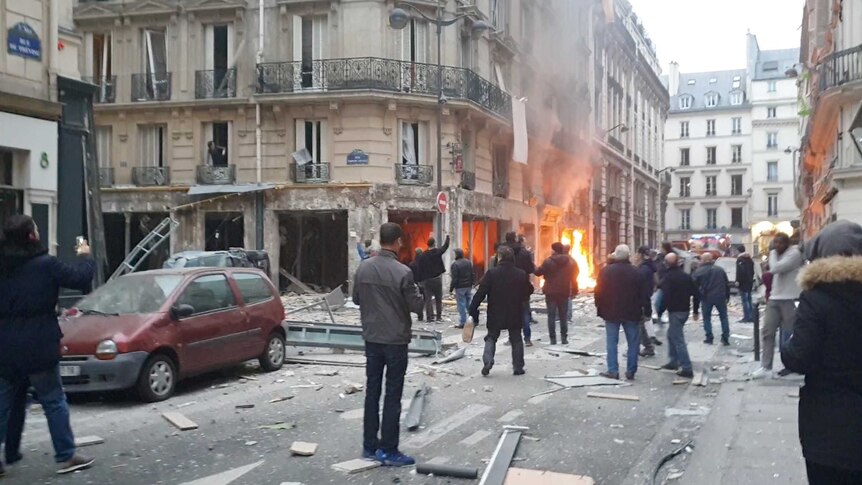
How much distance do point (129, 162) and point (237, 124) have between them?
4350mm

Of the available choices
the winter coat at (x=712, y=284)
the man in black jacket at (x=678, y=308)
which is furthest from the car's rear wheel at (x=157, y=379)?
the winter coat at (x=712, y=284)

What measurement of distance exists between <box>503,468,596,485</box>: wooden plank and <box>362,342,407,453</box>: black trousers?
0.97m

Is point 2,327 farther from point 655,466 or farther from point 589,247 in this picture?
point 589,247

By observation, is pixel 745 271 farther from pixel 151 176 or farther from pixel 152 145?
pixel 152 145

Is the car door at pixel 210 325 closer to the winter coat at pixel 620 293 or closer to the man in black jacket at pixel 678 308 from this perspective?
the winter coat at pixel 620 293

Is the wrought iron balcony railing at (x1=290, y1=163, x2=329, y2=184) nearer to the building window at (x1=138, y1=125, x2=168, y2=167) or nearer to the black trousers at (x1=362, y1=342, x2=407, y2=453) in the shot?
the building window at (x1=138, y1=125, x2=168, y2=167)

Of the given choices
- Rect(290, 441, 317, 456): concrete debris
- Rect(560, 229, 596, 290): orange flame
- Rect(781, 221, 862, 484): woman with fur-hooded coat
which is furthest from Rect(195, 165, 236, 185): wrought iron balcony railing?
Rect(781, 221, 862, 484): woman with fur-hooded coat

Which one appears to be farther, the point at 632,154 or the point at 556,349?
the point at 632,154

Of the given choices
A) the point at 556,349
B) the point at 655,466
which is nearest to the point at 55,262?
the point at 655,466

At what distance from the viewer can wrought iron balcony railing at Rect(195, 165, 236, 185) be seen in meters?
26.4

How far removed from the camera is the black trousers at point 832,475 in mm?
3025

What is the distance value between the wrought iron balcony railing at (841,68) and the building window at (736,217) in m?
61.6

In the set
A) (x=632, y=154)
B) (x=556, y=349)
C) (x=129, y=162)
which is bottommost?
(x=556, y=349)

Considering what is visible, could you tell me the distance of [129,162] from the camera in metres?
27.3
